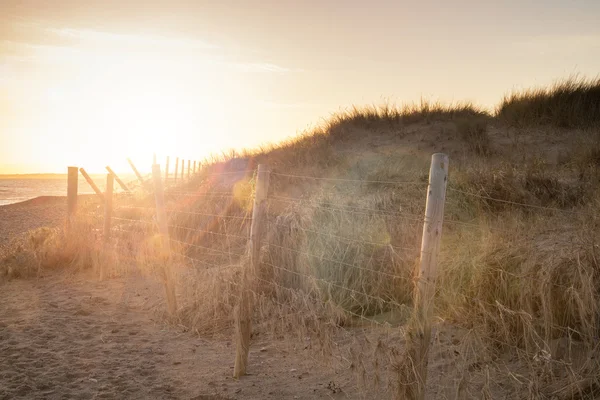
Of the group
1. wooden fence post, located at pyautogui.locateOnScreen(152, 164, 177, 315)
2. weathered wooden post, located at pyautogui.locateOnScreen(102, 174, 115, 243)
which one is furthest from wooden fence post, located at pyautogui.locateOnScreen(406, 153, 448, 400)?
weathered wooden post, located at pyautogui.locateOnScreen(102, 174, 115, 243)

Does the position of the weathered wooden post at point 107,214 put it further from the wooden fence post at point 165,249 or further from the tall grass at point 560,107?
the tall grass at point 560,107

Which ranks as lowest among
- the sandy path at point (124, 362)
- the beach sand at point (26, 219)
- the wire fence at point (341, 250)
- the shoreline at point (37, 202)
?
the sandy path at point (124, 362)

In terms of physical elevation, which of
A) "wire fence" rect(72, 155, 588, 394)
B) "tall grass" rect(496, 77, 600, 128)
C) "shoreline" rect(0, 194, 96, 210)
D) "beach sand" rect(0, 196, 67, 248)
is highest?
"tall grass" rect(496, 77, 600, 128)

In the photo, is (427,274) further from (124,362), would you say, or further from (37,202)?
(37,202)

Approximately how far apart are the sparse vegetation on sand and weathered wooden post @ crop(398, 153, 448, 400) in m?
0.11

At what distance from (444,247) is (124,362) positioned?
14.6 ft

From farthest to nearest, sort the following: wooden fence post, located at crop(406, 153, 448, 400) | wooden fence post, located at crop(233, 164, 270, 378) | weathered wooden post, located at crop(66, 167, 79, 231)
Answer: weathered wooden post, located at crop(66, 167, 79, 231) → wooden fence post, located at crop(233, 164, 270, 378) → wooden fence post, located at crop(406, 153, 448, 400)

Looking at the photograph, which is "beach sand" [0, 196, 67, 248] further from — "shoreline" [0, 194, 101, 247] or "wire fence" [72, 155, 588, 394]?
"wire fence" [72, 155, 588, 394]

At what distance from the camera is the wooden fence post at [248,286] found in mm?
4906

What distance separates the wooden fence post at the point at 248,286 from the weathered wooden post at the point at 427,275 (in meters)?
1.95

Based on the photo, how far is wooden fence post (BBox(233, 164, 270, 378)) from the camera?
4906 millimetres

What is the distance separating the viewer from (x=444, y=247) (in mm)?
6590

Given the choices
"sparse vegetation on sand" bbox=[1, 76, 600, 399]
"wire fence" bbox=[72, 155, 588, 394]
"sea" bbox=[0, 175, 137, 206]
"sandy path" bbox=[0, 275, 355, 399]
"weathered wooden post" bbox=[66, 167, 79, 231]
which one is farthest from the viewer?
"sea" bbox=[0, 175, 137, 206]

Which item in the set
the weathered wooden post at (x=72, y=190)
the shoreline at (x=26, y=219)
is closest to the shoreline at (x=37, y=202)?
the shoreline at (x=26, y=219)
